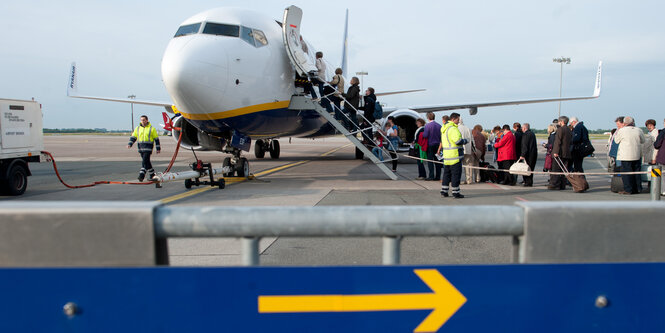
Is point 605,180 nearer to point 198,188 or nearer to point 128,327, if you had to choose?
point 198,188

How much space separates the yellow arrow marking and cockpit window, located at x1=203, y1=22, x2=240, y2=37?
825 cm

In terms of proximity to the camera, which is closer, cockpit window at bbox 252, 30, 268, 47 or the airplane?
the airplane

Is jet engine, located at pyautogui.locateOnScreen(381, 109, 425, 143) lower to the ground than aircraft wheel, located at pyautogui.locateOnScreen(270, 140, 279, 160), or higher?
higher

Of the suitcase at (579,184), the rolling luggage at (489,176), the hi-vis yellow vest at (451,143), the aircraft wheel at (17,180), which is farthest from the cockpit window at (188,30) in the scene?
the suitcase at (579,184)

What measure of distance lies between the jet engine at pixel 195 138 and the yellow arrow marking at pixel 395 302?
9.94 m

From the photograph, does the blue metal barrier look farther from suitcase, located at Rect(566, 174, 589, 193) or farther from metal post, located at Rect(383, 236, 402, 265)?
suitcase, located at Rect(566, 174, 589, 193)

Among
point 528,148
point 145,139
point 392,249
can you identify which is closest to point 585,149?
point 528,148

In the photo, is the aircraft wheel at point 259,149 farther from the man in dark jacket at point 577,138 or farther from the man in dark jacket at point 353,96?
the man in dark jacket at point 577,138

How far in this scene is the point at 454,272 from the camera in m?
1.26

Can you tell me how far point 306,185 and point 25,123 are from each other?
628cm

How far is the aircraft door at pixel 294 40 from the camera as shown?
9.61 metres

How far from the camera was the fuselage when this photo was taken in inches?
316

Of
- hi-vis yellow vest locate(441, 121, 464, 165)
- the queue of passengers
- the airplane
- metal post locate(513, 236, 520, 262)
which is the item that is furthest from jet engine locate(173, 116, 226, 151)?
metal post locate(513, 236, 520, 262)

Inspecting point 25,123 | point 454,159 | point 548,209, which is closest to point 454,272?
point 548,209
